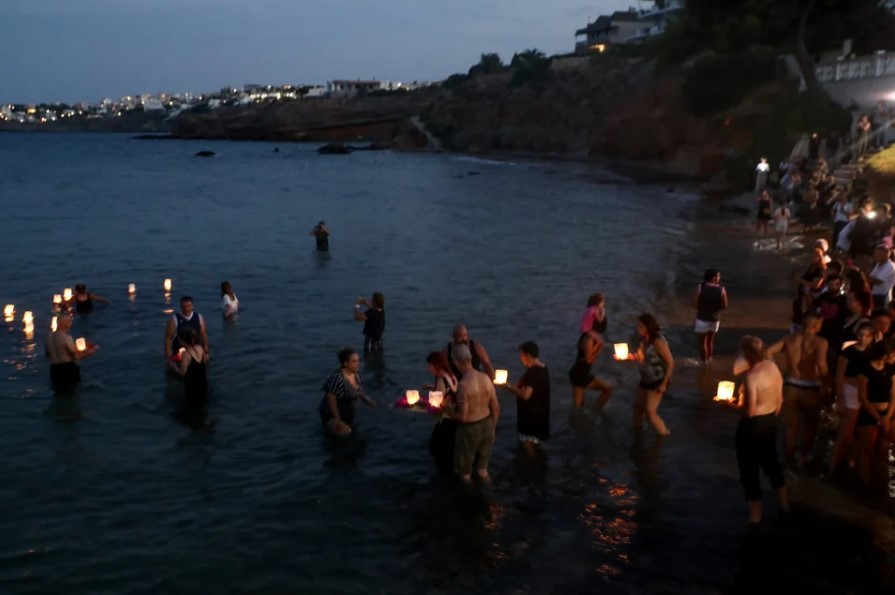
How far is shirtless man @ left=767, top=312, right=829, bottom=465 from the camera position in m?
9.45

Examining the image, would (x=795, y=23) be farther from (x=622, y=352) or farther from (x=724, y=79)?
(x=622, y=352)

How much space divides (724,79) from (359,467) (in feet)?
189

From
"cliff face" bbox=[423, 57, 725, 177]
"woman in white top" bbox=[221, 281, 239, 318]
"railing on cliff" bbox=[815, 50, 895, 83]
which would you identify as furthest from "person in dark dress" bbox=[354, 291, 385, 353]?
"cliff face" bbox=[423, 57, 725, 177]

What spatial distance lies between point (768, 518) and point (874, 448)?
164 cm

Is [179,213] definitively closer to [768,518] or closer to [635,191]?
[635,191]

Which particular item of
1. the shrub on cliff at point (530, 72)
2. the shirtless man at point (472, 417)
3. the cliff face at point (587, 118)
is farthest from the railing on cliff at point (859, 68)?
the shrub on cliff at point (530, 72)

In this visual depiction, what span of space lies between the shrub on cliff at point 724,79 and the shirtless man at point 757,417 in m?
56.2

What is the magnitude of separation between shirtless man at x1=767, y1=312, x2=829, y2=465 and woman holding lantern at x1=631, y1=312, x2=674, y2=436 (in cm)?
140

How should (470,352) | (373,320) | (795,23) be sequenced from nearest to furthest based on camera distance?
(470,352), (373,320), (795,23)

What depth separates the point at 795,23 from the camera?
47688 millimetres

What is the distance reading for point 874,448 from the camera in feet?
31.1

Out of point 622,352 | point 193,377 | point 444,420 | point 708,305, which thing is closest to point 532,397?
point 444,420

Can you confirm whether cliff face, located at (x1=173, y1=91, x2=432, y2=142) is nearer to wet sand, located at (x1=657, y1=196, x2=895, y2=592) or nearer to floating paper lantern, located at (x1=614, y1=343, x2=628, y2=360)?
wet sand, located at (x1=657, y1=196, x2=895, y2=592)

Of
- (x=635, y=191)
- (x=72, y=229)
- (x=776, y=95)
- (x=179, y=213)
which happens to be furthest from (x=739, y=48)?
(x=72, y=229)
